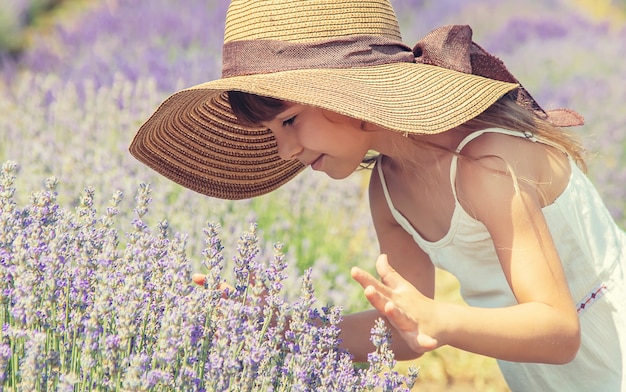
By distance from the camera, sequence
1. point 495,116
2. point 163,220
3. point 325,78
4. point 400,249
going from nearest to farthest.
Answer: point 163,220
point 325,78
point 495,116
point 400,249

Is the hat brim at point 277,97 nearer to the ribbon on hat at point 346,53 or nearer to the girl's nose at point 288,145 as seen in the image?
the ribbon on hat at point 346,53

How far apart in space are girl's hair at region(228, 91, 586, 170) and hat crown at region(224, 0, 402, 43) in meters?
0.17

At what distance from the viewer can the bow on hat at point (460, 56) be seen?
2.27 m

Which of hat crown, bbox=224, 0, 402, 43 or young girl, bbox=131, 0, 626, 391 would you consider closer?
young girl, bbox=131, 0, 626, 391

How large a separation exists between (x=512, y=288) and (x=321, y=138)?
0.57 m

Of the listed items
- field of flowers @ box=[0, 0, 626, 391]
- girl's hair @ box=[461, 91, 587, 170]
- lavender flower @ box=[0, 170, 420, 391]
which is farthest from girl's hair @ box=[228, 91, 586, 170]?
lavender flower @ box=[0, 170, 420, 391]

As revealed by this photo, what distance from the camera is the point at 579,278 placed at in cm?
239

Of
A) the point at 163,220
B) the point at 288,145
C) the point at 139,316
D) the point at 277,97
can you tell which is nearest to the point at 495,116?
the point at 288,145

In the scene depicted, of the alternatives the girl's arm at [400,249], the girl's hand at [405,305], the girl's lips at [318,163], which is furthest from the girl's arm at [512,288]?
the girl's arm at [400,249]

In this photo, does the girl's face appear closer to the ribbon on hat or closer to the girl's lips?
the girl's lips

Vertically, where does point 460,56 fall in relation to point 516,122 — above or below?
above

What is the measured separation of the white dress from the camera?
234cm

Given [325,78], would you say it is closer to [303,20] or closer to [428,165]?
[303,20]

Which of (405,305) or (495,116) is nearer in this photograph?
(405,305)
